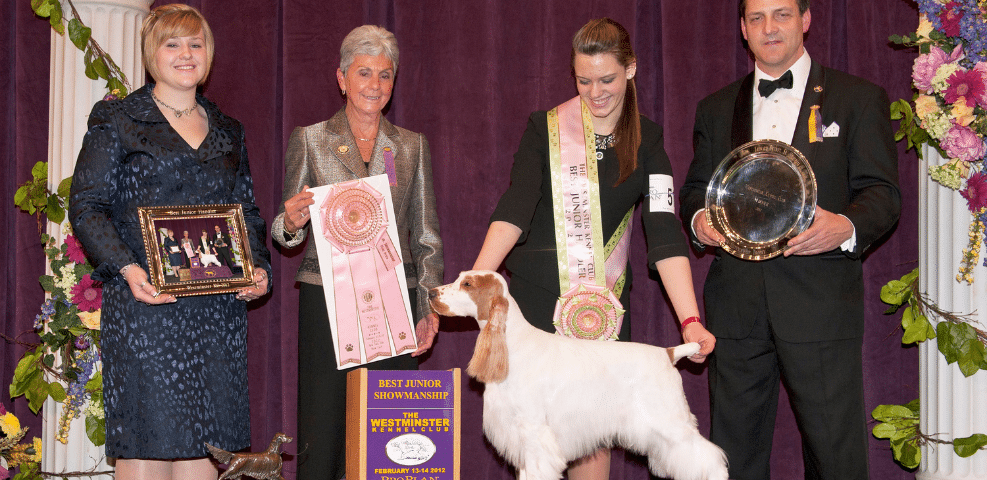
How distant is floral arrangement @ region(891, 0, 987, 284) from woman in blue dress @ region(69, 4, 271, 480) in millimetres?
2525

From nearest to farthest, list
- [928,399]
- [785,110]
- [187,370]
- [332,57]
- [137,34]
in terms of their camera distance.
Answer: [187,370] < [785,110] < [928,399] < [137,34] < [332,57]

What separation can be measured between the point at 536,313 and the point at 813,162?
1.06 meters

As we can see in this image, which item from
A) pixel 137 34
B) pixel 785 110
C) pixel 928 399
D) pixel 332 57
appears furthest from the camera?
pixel 332 57

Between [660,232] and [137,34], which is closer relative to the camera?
[660,232]

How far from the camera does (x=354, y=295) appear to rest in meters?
2.68

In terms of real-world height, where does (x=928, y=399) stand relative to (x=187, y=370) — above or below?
below

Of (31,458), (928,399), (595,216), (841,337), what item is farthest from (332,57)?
(928,399)

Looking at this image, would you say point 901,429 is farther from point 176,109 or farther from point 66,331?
point 66,331

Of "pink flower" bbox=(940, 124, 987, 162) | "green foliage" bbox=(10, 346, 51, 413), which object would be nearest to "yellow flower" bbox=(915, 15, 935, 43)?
"pink flower" bbox=(940, 124, 987, 162)

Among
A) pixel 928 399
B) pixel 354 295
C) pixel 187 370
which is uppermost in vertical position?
pixel 354 295

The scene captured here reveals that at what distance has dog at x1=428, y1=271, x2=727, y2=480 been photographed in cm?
217

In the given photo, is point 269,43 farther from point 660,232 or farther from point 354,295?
point 660,232

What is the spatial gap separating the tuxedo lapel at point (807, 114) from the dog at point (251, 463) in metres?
1.93

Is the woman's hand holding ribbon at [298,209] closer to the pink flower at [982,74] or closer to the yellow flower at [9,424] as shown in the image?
the yellow flower at [9,424]
